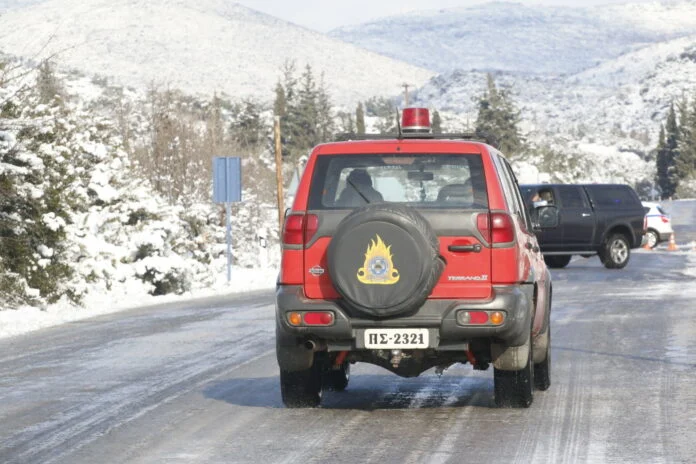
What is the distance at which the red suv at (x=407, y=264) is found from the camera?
9062 millimetres

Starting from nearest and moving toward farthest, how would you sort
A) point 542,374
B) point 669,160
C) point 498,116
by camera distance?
point 542,374
point 498,116
point 669,160

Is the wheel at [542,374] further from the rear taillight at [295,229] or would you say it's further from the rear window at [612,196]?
the rear window at [612,196]

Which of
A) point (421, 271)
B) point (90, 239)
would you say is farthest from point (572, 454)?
point (90, 239)

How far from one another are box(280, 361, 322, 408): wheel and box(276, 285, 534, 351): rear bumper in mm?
613

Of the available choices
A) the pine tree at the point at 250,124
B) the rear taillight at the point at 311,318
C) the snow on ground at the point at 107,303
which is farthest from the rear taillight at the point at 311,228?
the pine tree at the point at 250,124

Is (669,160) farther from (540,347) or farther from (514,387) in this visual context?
(514,387)

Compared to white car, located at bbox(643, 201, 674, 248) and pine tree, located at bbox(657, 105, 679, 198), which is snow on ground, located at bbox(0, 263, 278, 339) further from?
pine tree, located at bbox(657, 105, 679, 198)

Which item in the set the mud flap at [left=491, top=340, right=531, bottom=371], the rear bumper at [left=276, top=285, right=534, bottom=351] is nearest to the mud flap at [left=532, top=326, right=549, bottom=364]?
the mud flap at [left=491, top=340, right=531, bottom=371]

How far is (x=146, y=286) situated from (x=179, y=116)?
28.1 meters

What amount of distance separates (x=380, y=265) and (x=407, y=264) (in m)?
0.18

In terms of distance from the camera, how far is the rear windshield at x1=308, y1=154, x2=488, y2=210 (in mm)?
9445

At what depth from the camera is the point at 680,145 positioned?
163875mm

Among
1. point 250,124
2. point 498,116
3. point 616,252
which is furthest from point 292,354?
point 498,116

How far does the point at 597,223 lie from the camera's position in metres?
33.9
